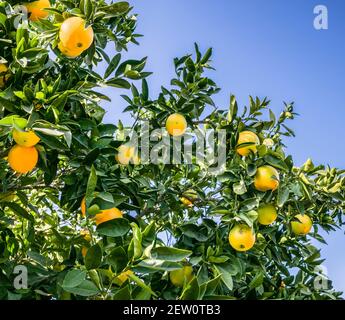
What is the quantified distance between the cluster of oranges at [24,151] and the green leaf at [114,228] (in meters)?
0.54

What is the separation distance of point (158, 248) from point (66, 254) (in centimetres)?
113

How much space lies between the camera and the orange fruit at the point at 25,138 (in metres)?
2.15

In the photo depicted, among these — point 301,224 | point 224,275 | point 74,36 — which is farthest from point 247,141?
point 74,36

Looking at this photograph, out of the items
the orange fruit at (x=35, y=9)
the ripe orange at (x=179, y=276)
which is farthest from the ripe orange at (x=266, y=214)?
the orange fruit at (x=35, y=9)

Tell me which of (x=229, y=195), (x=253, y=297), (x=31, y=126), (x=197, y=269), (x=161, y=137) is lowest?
(x=253, y=297)

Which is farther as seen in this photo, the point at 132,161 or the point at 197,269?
the point at 132,161

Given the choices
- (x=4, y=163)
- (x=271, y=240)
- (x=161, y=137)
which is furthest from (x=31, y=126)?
(x=271, y=240)

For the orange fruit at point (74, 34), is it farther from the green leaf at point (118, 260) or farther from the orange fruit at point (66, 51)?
the green leaf at point (118, 260)

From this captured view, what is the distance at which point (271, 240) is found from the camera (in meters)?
2.97

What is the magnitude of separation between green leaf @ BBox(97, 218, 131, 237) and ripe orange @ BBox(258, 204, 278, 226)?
0.92 metres

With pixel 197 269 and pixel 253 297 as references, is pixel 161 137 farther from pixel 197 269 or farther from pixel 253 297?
pixel 253 297

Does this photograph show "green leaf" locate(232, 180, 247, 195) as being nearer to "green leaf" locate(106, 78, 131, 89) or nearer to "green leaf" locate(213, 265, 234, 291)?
"green leaf" locate(213, 265, 234, 291)


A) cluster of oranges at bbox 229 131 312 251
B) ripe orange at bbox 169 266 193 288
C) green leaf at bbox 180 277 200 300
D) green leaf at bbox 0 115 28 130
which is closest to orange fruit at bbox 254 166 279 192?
cluster of oranges at bbox 229 131 312 251

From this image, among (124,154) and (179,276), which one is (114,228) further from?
(124,154)
